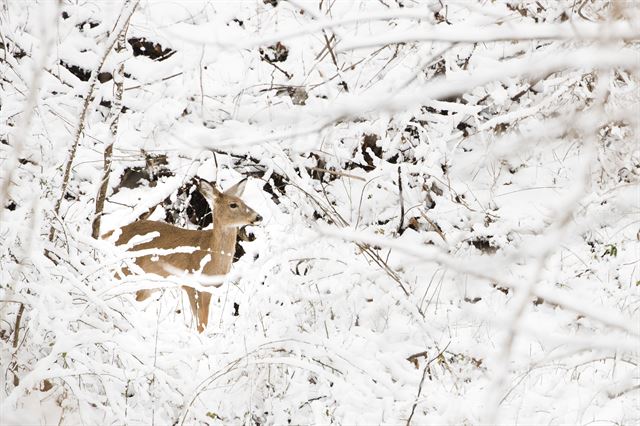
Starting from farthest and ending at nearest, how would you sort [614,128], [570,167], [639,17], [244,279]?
[570,167] < [614,128] < [244,279] < [639,17]

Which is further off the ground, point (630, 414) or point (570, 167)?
point (570, 167)

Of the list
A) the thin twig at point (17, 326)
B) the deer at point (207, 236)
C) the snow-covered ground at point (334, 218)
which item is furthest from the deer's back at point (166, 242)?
the thin twig at point (17, 326)

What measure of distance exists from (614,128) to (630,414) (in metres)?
2.38

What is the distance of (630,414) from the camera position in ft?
11.5

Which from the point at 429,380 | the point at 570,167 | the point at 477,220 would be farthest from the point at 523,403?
the point at 570,167

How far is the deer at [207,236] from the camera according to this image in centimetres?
583

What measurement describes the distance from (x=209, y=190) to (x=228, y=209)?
0.20 meters

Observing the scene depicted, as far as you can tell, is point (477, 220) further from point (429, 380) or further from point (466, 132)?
point (429, 380)

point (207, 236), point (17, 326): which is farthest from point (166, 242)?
point (17, 326)

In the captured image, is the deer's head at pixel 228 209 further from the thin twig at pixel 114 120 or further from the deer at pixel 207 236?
the thin twig at pixel 114 120

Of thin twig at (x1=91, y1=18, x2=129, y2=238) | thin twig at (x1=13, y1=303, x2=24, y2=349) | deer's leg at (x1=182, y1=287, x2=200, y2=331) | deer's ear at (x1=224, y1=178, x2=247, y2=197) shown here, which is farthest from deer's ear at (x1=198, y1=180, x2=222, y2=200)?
thin twig at (x1=13, y1=303, x2=24, y2=349)

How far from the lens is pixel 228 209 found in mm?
5965

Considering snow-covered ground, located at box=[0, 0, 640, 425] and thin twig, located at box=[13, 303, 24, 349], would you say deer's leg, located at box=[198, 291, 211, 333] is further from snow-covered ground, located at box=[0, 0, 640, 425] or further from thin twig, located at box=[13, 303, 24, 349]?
thin twig, located at box=[13, 303, 24, 349]

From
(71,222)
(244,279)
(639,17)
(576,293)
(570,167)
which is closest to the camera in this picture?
(639,17)
